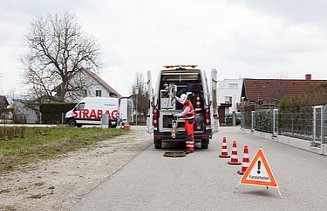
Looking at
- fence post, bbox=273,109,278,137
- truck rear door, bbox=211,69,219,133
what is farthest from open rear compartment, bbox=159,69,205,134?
fence post, bbox=273,109,278,137

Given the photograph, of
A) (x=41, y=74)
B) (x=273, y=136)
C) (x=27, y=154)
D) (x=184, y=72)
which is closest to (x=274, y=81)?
(x=41, y=74)

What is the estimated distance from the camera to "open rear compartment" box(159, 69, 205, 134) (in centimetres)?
1470

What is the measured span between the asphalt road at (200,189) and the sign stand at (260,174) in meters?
0.19

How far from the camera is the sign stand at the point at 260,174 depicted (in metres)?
6.98

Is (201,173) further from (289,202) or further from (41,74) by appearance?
(41,74)

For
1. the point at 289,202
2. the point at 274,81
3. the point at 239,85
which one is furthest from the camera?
the point at 239,85

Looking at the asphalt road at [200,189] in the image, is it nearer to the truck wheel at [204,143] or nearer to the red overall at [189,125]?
the red overall at [189,125]

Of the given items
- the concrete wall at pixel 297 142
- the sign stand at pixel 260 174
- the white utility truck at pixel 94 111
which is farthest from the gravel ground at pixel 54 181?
the white utility truck at pixel 94 111

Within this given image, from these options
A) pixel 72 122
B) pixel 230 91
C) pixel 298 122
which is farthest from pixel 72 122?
pixel 230 91

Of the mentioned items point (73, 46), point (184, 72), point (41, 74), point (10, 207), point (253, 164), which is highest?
point (73, 46)

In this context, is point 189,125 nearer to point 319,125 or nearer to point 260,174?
point 319,125

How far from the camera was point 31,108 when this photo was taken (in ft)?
166

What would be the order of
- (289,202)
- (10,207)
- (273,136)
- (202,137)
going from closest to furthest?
1. (10,207)
2. (289,202)
3. (202,137)
4. (273,136)

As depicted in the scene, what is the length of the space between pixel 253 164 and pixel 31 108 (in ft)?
155
